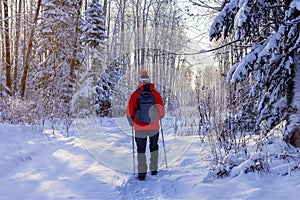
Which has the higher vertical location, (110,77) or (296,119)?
(110,77)

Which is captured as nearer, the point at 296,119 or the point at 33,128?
the point at 296,119

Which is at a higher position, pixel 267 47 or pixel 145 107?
pixel 267 47

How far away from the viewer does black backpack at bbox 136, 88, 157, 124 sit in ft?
17.5

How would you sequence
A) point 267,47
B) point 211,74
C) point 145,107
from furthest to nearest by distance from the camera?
1. point 211,74
2. point 145,107
3. point 267,47

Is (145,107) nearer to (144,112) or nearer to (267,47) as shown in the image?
(144,112)

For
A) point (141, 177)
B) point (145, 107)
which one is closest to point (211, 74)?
point (145, 107)

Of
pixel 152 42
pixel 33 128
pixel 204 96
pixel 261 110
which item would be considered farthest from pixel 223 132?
pixel 152 42

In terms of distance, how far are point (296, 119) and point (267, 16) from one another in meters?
2.06

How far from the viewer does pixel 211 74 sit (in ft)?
41.8

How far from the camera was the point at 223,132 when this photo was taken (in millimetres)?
5359

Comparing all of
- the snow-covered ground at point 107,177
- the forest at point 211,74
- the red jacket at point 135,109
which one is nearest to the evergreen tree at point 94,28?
the forest at point 211,74

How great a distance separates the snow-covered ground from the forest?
1.37 ft

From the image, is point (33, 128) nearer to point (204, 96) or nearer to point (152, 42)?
point (204, 96)

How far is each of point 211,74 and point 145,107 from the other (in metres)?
8.00
